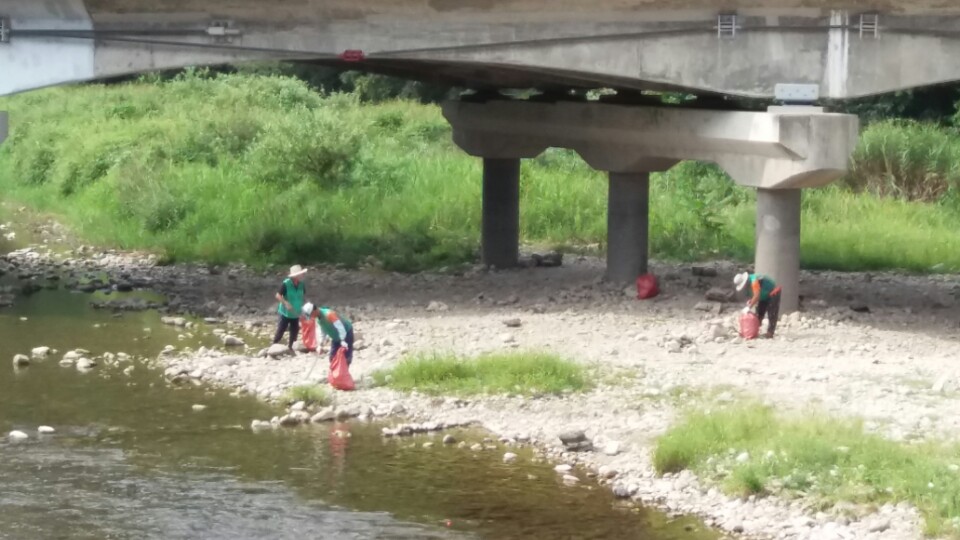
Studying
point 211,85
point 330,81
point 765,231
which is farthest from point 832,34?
point 330,81

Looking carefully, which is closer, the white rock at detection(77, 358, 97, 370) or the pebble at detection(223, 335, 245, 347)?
the white rock at detection(77, 358, 97, 370)

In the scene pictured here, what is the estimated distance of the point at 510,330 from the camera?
18328 mm

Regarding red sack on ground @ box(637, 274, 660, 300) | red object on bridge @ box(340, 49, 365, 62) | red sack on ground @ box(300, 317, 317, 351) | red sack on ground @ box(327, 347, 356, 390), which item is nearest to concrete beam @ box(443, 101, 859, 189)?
red sack on ground @ box(637, 274, 660, 300)

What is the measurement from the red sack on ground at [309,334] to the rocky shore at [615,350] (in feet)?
1.05

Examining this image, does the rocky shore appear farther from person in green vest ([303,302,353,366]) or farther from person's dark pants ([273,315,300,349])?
person in green vest ([303,302,353,366])

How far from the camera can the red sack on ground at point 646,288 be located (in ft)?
67.0

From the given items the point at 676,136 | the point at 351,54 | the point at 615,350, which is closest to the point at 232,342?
the point at 351,54

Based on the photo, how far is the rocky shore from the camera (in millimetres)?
12930

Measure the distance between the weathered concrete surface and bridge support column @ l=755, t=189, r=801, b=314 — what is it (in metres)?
1.28

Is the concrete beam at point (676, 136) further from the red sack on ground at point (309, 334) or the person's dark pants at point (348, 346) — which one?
the person's dark pants at point (348, 346)

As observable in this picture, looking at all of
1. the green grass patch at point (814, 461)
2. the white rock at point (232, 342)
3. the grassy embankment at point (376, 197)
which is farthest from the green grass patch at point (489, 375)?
the grassy embankment at point (376, 197)

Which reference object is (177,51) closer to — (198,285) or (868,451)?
(198,285)

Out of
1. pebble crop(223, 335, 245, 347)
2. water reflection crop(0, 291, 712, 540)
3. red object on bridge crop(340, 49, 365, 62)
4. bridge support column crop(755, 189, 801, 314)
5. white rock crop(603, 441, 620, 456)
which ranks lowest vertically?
water reflection crop(0, 291, 712, 540)

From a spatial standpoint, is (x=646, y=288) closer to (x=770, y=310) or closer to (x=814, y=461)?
(x=770, y=310)
